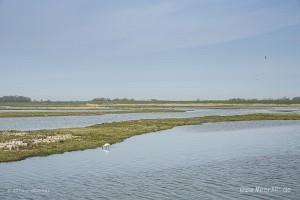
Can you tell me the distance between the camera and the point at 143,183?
26531mm

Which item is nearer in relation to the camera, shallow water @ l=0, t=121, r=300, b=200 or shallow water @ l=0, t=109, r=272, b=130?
shallow water @ l=0, t=121, r=300, b=200

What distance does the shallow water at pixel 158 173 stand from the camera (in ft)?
78.5

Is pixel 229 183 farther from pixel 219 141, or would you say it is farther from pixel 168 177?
pixel 219 141

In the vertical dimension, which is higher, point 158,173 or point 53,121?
point 53,121

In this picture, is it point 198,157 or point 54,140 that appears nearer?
point 198,157

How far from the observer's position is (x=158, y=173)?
29.9 m

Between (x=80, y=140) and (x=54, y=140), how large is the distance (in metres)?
3.01

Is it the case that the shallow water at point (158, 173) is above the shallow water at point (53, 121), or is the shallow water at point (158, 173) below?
below

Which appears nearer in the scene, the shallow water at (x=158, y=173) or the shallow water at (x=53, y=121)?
the shallow water at (x=158, y=173)

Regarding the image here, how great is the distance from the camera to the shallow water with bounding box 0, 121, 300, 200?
78.5 feet

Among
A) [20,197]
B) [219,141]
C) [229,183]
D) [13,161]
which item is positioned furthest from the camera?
[219,141]

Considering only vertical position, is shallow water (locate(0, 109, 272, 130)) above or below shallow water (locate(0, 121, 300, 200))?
above

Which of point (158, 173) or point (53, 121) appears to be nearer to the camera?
point (158, 173)

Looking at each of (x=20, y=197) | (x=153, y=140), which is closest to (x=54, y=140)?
(x=153, y=140)
